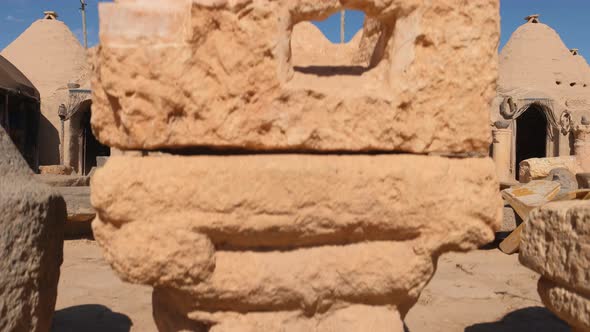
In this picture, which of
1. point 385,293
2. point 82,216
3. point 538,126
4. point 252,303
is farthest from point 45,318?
point 538,126

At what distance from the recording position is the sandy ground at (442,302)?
3.12 meters

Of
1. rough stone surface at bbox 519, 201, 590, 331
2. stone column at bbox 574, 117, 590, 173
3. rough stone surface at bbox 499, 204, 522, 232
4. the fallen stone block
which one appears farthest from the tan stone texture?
stone column at bbox 574, 117, 590, 173

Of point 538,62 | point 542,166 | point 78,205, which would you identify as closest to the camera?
point 78,205

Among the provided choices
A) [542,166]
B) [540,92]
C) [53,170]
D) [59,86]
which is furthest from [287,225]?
[59,86]

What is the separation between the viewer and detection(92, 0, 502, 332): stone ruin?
1277 mm

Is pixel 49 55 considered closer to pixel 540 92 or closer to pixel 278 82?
pixel 540 92

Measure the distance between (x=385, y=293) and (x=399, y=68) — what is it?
Result: 720 mm

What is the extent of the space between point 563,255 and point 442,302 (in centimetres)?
205

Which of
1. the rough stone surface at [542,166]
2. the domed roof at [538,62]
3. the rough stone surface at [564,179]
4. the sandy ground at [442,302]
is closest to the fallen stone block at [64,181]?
the sandy ground at [442,302]

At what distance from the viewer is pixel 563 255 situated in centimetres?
173

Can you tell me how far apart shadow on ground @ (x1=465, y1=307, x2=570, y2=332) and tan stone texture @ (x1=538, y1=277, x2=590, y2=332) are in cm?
134

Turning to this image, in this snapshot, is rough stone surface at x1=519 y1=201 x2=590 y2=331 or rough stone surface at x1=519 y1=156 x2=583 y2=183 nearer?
rough stone surface at x1=519 y1=201 x2=590 y2=331

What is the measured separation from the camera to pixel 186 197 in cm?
128

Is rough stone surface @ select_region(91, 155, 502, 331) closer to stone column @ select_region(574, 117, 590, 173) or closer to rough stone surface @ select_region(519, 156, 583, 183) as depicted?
rough stone surface @ select_region(519, 156, 583, 183)
